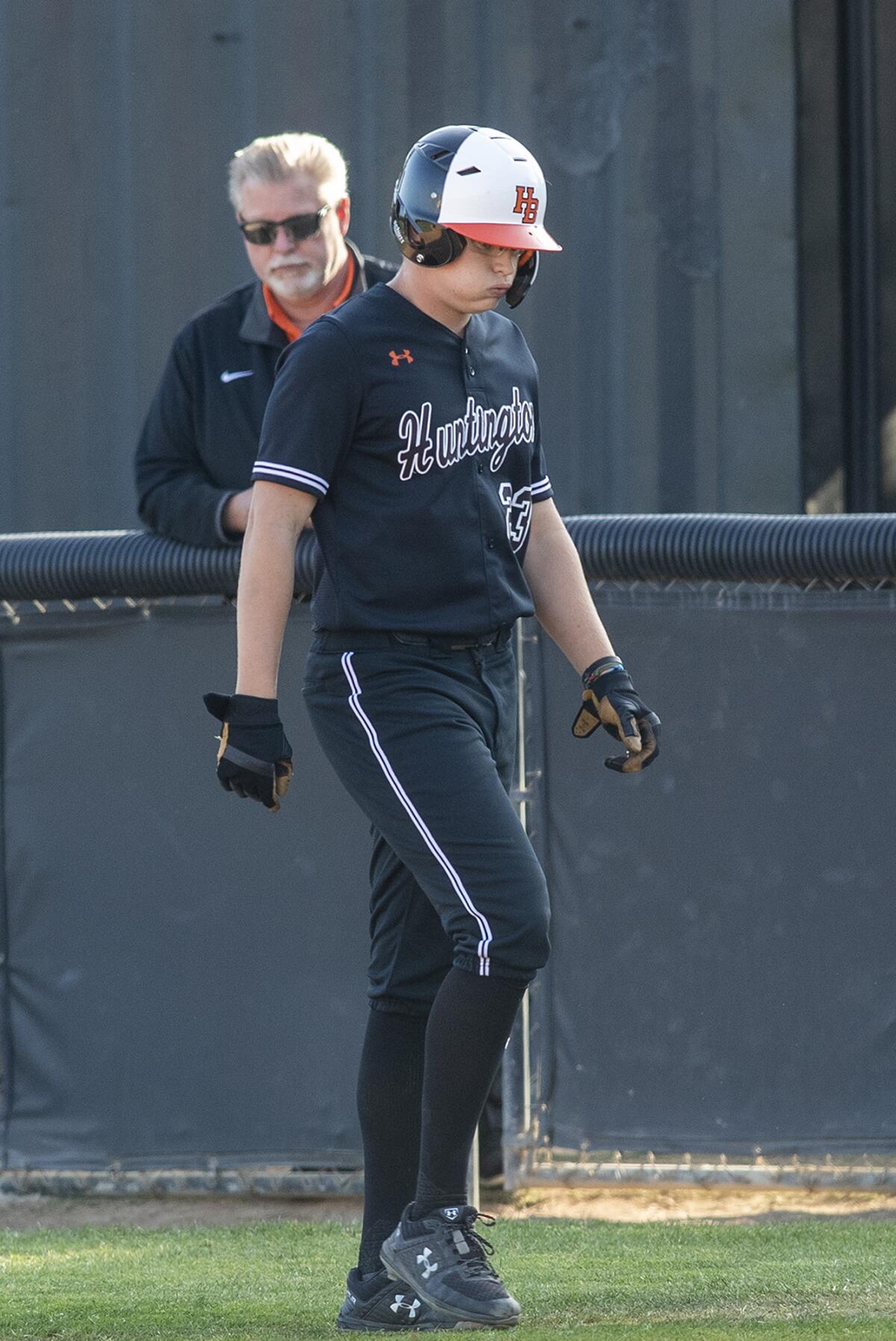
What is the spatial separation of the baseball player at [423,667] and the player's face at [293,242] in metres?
1.34

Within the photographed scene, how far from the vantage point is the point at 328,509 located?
8.84 feet

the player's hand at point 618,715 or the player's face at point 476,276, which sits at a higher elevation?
the player's face at point 476,276

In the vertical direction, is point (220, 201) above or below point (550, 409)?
above

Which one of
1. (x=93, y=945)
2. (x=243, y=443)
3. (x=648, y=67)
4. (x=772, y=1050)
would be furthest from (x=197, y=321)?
(x=648, y=67)

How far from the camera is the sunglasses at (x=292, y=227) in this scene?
4.07m

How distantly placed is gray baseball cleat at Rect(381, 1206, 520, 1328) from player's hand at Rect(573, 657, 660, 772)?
27.1 inches

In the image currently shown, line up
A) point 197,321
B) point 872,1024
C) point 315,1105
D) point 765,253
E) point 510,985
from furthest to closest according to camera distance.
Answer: point 765,253 → point 197,321 → point 315,1105 → point 872,1024 → point 510,985

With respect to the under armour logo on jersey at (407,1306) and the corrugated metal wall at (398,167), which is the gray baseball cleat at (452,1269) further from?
the corrugated metal wall at (398,167)

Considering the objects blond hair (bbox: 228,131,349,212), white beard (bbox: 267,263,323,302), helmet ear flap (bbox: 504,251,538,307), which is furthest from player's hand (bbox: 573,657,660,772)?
blond hair (bbox: 228,131,349,212)

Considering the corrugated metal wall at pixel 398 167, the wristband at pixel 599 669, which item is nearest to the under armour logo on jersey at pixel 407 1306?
the wristband at pixel 599 669

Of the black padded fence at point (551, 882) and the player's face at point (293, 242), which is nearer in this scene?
the black padded fence at point (551, 882)

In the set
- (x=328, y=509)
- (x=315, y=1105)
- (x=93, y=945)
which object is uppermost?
(x=328, y=509)

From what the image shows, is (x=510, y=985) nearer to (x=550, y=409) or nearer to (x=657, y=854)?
(x=657, y=854)

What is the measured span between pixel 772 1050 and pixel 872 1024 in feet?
0.68
